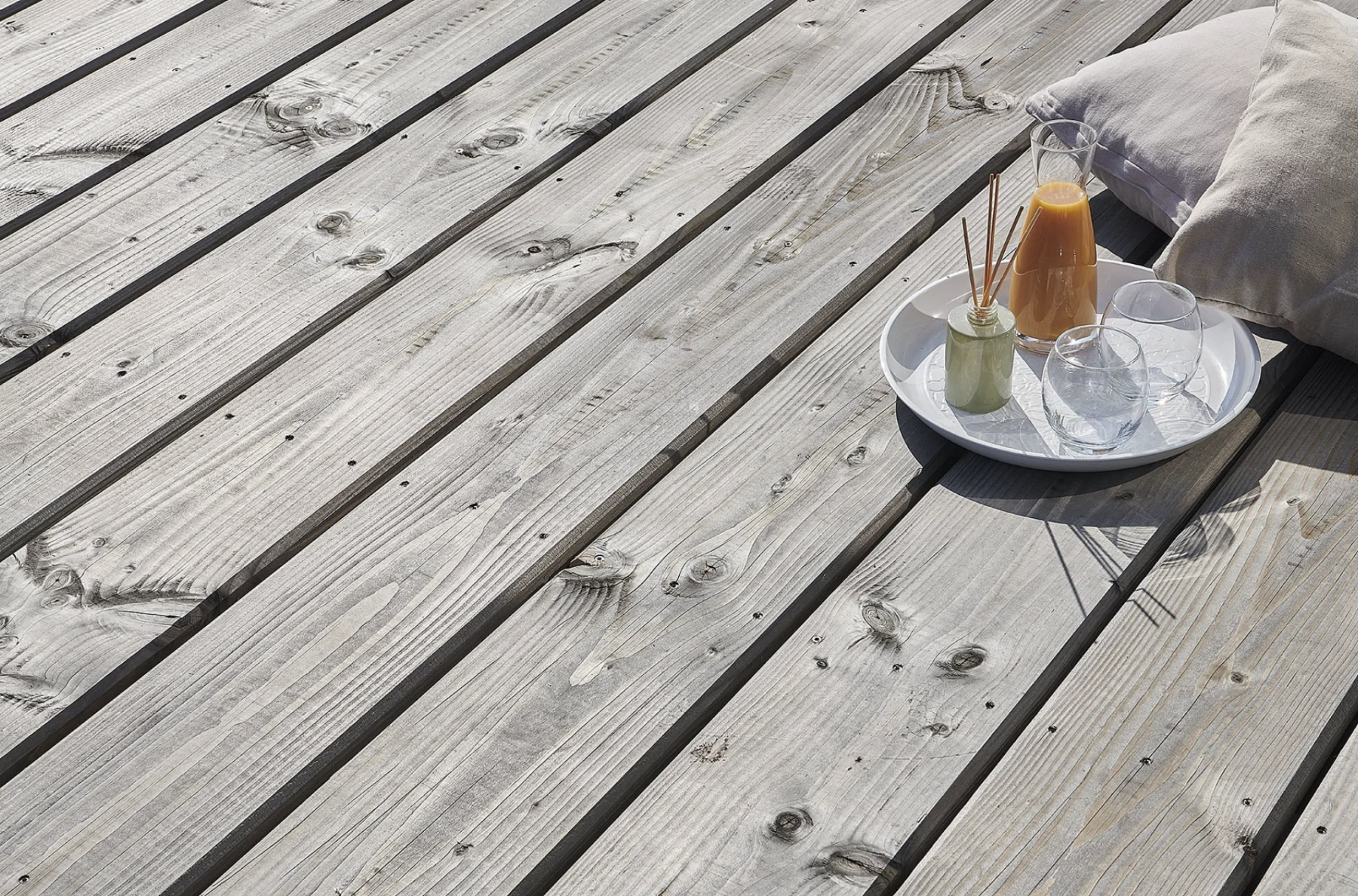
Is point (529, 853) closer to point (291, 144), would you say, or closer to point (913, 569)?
point (913, 569)

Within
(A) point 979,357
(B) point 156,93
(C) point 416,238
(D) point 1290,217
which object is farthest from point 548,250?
(D) point 1290,217

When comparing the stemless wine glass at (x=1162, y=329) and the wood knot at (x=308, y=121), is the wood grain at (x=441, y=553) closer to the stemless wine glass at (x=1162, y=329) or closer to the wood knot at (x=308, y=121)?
the stemless wine glass at (x=1162, y=329)

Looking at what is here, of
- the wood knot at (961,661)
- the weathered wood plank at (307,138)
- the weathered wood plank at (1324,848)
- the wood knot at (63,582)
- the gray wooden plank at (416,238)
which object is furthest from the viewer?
the weathered wood plank at (307,138)

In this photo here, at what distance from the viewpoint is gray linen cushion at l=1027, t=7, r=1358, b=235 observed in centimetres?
127

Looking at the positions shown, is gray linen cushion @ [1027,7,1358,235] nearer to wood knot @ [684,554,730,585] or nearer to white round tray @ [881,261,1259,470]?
white round tray @ [881,261,1259,470]

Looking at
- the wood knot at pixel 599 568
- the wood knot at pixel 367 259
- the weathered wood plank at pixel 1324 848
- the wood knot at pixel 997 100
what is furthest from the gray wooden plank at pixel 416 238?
the weathered wood plank at pixel 1324 848

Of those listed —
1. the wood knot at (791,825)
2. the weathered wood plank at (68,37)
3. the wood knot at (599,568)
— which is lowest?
the wood knot at (791,825)

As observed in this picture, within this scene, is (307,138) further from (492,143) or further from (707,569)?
(707,569)

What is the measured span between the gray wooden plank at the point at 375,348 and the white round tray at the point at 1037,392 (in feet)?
0.39

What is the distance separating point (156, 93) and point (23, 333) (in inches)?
17.6

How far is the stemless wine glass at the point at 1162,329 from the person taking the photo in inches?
43.6

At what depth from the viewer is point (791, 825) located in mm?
875

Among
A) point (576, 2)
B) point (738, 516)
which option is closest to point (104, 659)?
point (738, 516)

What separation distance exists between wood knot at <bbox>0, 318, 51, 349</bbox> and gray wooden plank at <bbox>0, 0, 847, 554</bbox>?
1.4 inches
